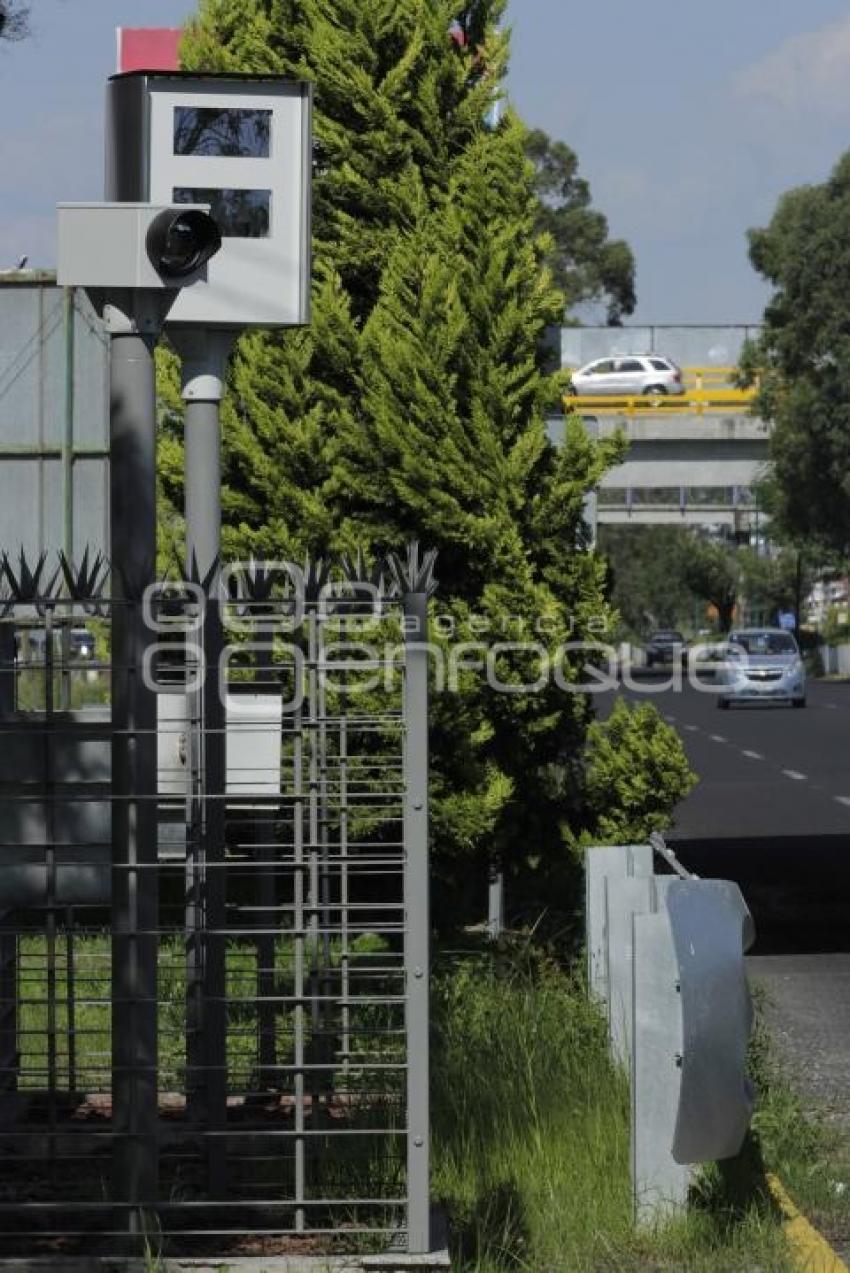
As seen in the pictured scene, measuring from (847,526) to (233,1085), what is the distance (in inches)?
2517

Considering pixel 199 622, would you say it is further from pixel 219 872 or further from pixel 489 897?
pixel 489 897

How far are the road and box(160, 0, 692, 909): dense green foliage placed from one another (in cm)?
169

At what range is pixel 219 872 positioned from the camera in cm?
712

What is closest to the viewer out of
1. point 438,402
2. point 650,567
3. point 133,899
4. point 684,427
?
point 133,899

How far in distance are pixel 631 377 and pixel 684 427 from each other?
7004mm

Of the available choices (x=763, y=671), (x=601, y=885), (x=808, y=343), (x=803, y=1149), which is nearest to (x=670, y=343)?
(x=808, y=343)

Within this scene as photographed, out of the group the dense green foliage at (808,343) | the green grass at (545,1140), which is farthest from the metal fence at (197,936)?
the dense green foliage at (808,343)

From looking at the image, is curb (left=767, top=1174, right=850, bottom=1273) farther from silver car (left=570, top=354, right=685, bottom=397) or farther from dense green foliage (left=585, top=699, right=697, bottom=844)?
silver car (left=570, top=354, right=685, bottom=397)

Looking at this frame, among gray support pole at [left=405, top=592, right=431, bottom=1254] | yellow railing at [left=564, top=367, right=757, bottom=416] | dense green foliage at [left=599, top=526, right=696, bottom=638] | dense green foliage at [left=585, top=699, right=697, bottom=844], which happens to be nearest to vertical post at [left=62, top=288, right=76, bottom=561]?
dense green foliage at [left=585, top=699, right=697, bottom=844]

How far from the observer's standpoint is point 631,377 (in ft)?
220

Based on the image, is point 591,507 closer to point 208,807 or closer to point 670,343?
point 208,807

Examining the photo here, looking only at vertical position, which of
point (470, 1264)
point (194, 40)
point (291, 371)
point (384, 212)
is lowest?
point (470, 1264)

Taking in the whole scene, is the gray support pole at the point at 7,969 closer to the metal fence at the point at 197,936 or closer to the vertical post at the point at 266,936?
the metal fence at the point at 197,936

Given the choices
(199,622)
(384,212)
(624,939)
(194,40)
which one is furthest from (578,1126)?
(194,40)
